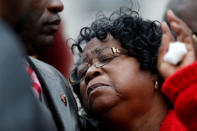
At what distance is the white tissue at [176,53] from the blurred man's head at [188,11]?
0.16 metres

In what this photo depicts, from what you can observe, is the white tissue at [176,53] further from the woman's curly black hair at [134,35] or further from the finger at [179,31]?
the woman's curly black hair at [134,35]

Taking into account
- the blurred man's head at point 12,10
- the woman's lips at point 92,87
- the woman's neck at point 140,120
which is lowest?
the woman's neck at point 140,120

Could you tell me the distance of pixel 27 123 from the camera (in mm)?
945

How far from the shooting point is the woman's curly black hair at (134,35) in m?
2.59

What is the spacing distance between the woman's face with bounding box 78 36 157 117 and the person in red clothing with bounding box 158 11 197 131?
0.46 metres

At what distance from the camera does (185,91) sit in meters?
1.86

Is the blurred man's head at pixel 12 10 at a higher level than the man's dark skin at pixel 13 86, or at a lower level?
higher

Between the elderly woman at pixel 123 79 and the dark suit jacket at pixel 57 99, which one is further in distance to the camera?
the elderly woman at pixel 123 79

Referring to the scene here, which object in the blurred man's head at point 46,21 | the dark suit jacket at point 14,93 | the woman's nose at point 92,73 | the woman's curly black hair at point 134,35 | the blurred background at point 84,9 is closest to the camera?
the dark suit jacket at point 14,93

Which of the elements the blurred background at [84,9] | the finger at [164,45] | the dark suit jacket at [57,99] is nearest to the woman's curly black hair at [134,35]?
the dark suit jacket at [57,99]

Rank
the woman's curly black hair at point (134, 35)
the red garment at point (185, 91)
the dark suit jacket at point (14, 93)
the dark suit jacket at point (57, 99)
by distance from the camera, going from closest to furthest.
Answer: the dark suit jacket at point (14, 93) → the red garment at point (185, 91) → the dark suit jacket at point (57, 99) → the woman's curly black hair at point (134, 35)

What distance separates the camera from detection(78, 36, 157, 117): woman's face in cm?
231

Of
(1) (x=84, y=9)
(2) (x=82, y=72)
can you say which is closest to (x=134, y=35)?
(2) (x=82, y=72)

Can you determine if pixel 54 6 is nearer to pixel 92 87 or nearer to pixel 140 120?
pixel 92 87
